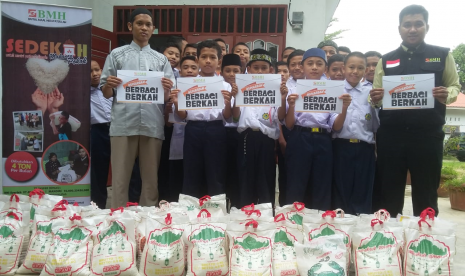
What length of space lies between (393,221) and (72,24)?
11.6ft

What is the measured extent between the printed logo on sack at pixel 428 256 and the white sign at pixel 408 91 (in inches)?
46.7

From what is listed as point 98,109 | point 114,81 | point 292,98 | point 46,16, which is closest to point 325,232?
point 292,98

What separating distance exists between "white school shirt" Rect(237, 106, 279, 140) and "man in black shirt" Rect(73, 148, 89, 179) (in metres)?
1.66

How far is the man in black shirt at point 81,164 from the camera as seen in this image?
13.3ft

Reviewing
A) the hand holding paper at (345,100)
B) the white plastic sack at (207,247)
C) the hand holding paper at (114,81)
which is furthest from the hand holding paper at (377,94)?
the hand holding paper at (114,81)

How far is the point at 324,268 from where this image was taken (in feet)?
8.36

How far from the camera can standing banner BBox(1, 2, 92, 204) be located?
3889 millimetres

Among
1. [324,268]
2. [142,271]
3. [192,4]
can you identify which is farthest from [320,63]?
[192,4]

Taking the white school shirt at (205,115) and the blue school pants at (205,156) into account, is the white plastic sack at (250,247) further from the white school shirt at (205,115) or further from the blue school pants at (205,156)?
the white school shirt at (205,115)

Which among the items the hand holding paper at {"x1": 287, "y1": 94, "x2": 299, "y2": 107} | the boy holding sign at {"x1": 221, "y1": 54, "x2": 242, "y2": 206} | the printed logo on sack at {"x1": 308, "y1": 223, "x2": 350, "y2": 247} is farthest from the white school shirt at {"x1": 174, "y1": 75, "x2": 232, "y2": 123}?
the printed logo on sack at {"x1": 308, "y1": 223, "x2": 350, "y2": 247}

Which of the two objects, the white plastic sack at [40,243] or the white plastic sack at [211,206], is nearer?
the white plastic sack at [40,243]

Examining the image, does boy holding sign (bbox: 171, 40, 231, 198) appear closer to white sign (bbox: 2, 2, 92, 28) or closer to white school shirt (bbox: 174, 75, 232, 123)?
white school shirt (bbox: 174, 75, 232, 123)

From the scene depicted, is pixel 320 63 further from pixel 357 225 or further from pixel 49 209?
pixel 49 209

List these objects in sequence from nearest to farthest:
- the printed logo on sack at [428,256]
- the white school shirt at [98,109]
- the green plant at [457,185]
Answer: the printed logo on sack at [428,256] < the white school shirt at [98,109] < the green plant at [457,185]
